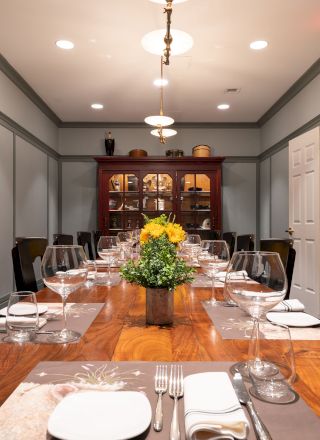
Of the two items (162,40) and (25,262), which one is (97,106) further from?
(25,262)

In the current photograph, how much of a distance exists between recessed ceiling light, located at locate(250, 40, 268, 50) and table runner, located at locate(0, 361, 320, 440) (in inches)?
140

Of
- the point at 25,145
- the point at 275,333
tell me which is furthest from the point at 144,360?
the point at 25,145

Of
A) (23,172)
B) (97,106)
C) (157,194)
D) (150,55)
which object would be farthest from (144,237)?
(157,194)

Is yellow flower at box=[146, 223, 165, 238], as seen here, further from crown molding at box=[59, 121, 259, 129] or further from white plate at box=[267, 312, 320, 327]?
crown molding at box=[59, 121, 259, 129]

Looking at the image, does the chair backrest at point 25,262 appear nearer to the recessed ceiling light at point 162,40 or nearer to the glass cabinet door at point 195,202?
the recessed ceiling light at point 162,40

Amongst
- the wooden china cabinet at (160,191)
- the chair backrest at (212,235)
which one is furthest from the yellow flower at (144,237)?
the wooden china cabinet at (160,191)

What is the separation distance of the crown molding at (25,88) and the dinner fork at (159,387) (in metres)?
4.11

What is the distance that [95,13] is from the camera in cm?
317

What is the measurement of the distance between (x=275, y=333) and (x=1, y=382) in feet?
1.55

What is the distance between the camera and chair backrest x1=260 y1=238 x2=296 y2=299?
1920 millimetres

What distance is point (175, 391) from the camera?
1.96ft

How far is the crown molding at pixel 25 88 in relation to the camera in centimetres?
416

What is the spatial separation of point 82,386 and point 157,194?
18.4ft

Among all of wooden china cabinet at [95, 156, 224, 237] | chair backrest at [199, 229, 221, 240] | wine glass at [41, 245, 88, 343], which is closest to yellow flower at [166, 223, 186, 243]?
wine glass at [41, 245, 88, 343]
